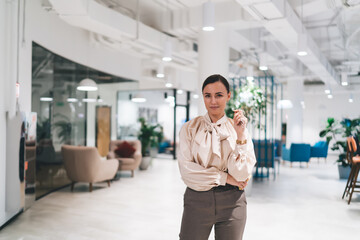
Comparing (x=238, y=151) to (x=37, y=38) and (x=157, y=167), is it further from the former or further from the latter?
(x=157, y=167)

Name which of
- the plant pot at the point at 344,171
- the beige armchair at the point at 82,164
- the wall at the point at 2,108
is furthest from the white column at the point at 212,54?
the plant pot at the point at 344,171

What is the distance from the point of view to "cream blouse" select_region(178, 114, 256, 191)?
1.63 metres

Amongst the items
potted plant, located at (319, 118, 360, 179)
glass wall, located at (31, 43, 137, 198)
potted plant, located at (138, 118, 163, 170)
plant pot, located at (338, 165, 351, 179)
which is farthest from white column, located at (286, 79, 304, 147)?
glass wall, located at (31, 43, 137, 198)

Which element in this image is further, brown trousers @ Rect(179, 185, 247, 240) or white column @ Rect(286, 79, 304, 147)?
white column @ Rect(286, 79, 304, 147)

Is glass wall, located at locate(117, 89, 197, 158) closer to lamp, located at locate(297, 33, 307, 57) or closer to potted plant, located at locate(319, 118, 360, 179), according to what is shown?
lamp, located at locate(297, 33, 307, 57)

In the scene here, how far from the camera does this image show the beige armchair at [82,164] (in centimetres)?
650

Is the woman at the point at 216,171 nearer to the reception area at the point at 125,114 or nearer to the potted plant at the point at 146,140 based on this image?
the reception area at the point at 125,114

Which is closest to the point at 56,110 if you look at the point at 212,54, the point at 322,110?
the point at 212,54

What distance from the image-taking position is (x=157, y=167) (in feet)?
34.1

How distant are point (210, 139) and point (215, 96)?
0.74ft

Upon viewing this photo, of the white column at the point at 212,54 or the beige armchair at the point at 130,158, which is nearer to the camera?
the white column at the point at 212,54

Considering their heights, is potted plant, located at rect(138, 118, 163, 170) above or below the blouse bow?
below

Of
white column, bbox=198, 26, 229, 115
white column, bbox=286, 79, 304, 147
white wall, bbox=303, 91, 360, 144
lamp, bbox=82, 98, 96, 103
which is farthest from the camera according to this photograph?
white wall, bbox=303, 91, 360, 144

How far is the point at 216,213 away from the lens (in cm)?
167
